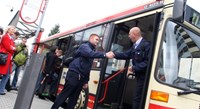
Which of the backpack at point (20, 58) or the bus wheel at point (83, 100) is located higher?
the backpack at point (20, 58)

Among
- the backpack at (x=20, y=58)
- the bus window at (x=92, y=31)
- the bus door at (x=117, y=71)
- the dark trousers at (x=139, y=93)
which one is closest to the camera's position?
the dark trousers at (x=139, y=93)

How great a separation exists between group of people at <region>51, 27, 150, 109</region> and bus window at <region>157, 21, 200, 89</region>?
38 centimetres

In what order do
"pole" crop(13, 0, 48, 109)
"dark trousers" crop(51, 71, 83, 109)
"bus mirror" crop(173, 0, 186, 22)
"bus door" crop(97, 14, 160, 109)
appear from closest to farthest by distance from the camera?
1. "pole" crop(13, 0, 48, 109)
2. "bus mirror" crop(173, 0, 186, 22)
3. "dark trousers" crop(51, 71, 83, 109)
4. "bus door" crop(97, 14, 160, 109)

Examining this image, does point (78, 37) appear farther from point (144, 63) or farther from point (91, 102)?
point (144, 63)

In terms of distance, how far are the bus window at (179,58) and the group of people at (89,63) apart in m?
0.38

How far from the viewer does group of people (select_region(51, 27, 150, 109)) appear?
191 inches

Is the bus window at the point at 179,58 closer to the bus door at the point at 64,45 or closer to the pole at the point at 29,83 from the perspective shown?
the pole at the point at 29,83

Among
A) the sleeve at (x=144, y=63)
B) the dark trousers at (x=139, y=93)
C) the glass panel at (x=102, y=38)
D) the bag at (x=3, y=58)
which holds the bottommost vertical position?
the dark trousers at (x=139, y=93)

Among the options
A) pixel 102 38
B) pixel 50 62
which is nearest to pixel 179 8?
pixel 102 38

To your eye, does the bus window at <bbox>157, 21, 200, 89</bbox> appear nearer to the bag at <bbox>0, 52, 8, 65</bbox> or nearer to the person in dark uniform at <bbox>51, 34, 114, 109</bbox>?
the person in dark uniform at <bbox>51, 34, 114, 109</bbox>

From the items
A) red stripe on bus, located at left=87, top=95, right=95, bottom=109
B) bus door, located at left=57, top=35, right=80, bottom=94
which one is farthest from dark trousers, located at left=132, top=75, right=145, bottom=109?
bus door, located at left=57, top=35, right=80, bottom=94

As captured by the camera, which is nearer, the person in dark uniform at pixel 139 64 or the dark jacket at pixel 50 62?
the person in dark uniform at pixel 139 64

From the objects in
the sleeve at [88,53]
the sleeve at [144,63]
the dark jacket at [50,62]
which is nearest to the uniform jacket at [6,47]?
the dark jacket at [50,62]

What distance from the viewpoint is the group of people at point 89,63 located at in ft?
16.0
